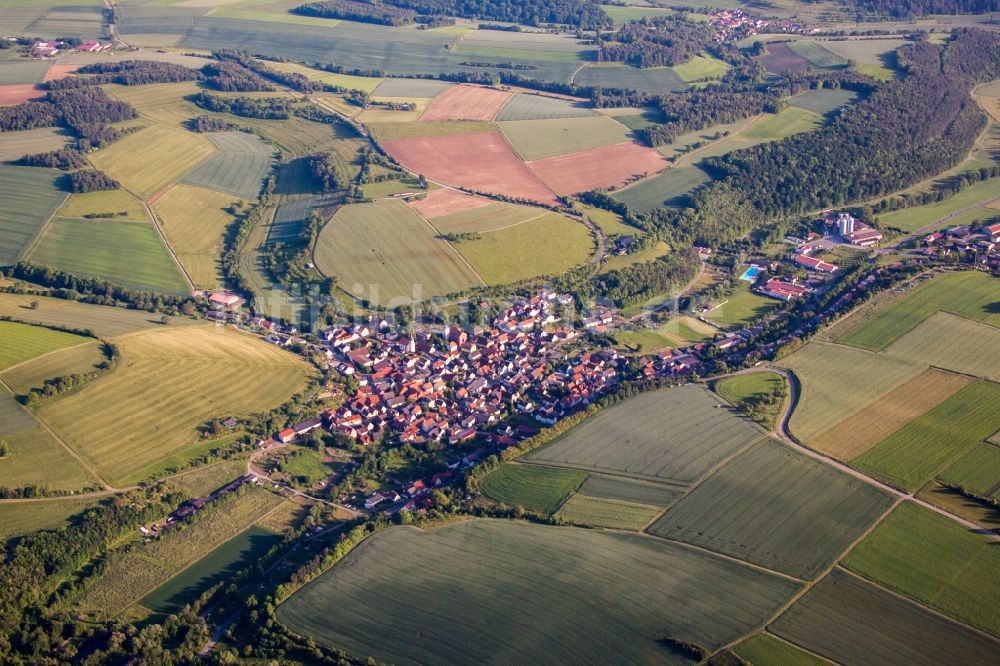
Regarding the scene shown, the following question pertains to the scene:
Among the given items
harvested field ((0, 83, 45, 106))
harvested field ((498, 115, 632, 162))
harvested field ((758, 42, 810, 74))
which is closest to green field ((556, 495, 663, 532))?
harvested field ((498, 115, 632, 162))

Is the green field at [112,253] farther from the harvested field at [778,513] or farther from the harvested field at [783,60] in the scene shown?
the harvested field at [783,60]

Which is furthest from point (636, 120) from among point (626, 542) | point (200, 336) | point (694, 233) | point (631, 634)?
point (631, 634)

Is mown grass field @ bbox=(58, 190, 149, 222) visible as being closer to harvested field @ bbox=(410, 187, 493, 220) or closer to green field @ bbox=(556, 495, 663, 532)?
harvested field @ bbox=(410, 187, 493, 220)

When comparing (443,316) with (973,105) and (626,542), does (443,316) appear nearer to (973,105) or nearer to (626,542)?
(626,542)

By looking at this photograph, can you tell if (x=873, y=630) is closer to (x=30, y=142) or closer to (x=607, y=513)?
(x=607, y=513)

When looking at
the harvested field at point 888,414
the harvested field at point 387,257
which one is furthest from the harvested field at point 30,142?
the harvested field at point 888,414

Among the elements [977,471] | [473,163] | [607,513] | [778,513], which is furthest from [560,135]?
[778,513]
